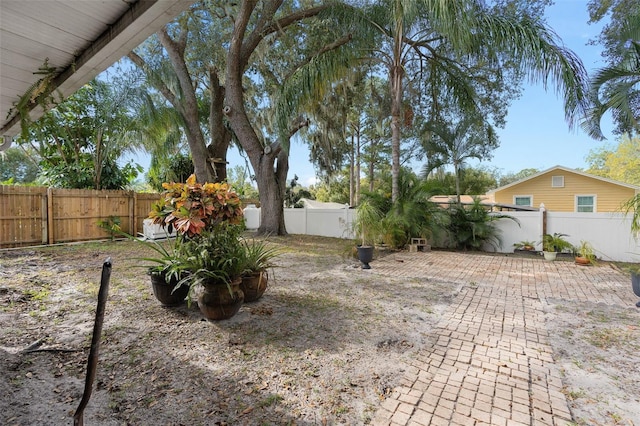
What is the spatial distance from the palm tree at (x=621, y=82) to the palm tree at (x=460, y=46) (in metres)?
0.87

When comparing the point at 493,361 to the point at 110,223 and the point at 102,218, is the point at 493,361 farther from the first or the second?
the point at 102,218

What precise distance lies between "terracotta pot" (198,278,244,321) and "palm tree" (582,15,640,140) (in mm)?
7840

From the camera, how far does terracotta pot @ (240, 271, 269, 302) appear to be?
11.1ft

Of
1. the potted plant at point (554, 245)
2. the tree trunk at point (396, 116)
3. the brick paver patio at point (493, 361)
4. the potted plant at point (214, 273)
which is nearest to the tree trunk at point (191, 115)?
the tree trunk at point (396, 116)

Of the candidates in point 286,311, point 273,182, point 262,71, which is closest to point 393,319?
point 286,311

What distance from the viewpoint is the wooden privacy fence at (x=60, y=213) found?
288 inches

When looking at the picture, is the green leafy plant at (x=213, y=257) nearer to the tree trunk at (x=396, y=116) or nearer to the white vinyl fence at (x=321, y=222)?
the tree trunk at (x=396, y=116)

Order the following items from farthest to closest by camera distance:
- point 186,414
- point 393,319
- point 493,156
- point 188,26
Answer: point 493,156 < point 188,26 < point 393,319 < point 186,414

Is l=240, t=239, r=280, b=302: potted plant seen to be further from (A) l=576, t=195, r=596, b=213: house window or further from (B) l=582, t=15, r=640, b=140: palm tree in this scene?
(A) l=576, t=195, r=596, b=213: house window

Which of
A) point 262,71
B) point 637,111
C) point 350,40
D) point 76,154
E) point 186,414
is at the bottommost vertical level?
point 186,414

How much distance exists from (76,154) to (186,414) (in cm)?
1090

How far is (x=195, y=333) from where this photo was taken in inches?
109

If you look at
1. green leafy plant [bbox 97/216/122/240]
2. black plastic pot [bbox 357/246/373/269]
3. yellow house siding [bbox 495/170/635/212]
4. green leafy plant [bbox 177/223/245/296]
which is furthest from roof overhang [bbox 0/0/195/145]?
yellow house siding [bbox 495/170/635/212]

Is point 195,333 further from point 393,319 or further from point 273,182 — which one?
point 273,182
